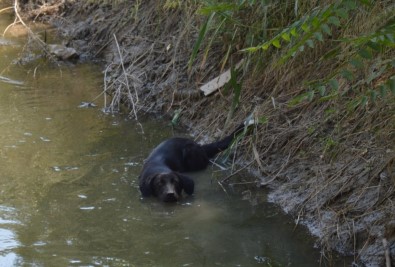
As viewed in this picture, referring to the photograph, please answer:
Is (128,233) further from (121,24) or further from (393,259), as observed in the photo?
(121,24)

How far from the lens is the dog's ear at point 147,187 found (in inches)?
279

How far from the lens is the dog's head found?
22.9 feet

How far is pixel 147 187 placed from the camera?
23.3 ft

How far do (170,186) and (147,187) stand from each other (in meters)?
0.22

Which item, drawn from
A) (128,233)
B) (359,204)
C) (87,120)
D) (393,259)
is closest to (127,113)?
(87,120)

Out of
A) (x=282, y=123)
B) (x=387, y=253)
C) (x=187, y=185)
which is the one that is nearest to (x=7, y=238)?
(x=187, y=185)

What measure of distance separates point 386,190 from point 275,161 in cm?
163

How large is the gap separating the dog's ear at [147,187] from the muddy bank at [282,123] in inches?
39.6

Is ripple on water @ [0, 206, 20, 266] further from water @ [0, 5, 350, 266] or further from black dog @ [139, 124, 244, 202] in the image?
black dog @ [139, 124, 244, 202]

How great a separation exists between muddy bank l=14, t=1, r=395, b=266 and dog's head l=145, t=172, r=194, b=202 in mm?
689

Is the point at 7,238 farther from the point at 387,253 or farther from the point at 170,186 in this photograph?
the point at 387,253

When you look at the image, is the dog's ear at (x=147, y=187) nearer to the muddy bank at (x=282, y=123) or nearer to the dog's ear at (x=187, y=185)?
the dog's ear at (x=187, y=185)

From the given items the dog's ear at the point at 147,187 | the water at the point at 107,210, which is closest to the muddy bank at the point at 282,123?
the water at the point at 107,210

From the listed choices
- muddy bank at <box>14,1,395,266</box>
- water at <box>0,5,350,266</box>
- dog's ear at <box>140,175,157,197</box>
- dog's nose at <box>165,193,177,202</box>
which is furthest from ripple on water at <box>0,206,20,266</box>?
muddy bank at <box>14,1,395,266</box>
